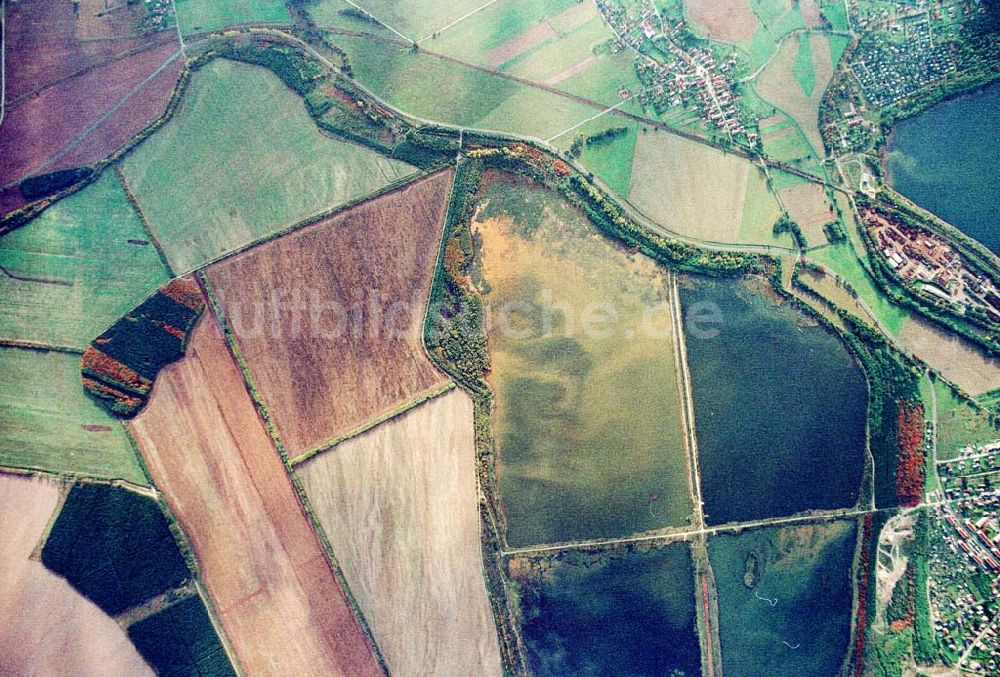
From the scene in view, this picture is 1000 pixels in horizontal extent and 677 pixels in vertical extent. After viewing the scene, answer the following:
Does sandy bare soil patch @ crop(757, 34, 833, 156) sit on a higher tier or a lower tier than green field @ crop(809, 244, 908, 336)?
higher

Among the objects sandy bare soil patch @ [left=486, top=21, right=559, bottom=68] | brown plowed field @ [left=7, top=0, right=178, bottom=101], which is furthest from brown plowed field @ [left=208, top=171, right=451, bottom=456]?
brown plowed field @ [left=7, top=0, right=178, bottom=101]

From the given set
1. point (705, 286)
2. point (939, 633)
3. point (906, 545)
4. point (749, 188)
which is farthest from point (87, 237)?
point (939, 633)

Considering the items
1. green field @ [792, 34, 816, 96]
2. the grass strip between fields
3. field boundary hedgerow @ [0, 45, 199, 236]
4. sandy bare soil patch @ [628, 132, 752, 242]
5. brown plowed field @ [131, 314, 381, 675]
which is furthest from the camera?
green field @ [792, 34, 816, 96]

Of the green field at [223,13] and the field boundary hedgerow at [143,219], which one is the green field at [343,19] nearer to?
the green field at [223,13]

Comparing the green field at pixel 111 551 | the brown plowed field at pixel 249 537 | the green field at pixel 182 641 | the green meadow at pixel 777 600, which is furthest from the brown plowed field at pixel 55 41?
the green meadow at pixel 777 600

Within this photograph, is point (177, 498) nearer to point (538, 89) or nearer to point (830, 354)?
point (538, 89)

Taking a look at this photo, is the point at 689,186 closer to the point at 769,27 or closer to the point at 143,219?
the point at 769,27

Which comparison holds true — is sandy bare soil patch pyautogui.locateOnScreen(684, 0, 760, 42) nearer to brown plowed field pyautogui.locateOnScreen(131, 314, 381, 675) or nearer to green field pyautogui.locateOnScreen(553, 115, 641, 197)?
green field pyautogui.locateOnScreen(553, 115, 641, 197)

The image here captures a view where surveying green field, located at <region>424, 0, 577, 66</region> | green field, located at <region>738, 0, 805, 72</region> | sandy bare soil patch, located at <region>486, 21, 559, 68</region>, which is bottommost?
green field, located at <region>738, 0, 805, 72</region>
